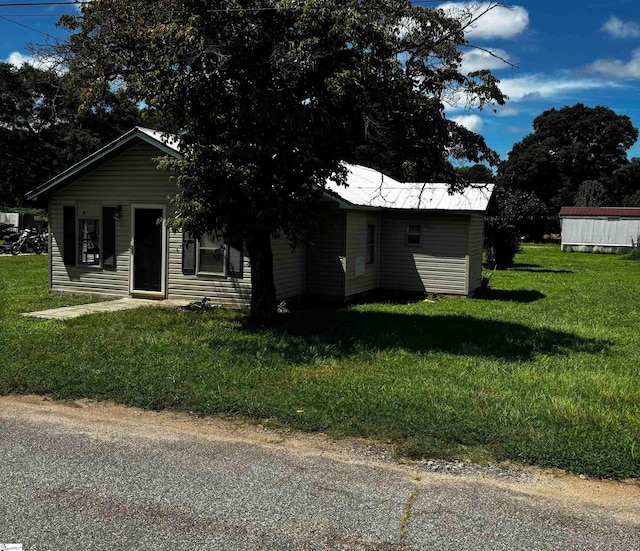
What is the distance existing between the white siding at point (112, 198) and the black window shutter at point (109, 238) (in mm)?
117

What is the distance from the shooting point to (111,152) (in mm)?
13789

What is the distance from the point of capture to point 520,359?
28.8 ft

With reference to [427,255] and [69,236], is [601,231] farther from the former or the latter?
[69,236]

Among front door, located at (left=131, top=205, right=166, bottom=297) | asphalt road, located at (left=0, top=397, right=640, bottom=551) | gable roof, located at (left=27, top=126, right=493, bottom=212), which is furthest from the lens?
front door, located at (left=131, top=205, right=166, bottom=297)

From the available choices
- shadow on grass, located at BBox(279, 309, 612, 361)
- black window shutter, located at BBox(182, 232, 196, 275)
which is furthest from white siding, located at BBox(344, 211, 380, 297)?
black window shutter, located at BBox(182, 232, 196, 275)

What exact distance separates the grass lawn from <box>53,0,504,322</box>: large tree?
7.07ft

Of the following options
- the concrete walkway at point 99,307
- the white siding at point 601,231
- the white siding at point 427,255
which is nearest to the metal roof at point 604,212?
the white siding at point 601,231

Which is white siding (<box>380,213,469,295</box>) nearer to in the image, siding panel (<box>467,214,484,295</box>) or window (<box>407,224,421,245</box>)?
window (<box>407,224,421,245</box>)

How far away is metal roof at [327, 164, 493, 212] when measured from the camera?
1566 centimetres

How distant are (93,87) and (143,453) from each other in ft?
22.6

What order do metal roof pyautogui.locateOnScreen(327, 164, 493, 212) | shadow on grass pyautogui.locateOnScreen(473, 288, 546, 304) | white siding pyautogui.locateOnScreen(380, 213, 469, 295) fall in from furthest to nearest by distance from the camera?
shadow on grass pyautogui.locateOnScreen(473, 288, 546, 304) < white siding pyautogui.locateOnScreen(380, 213, 469, 295) < metal roof pyautogui.locateOnScreen(327, 164, 493, 212)

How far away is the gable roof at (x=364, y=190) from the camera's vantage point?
13.3m

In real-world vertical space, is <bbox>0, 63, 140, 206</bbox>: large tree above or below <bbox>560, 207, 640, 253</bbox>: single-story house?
above

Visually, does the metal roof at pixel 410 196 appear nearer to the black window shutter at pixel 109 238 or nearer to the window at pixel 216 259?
the window at pixel 216 259
